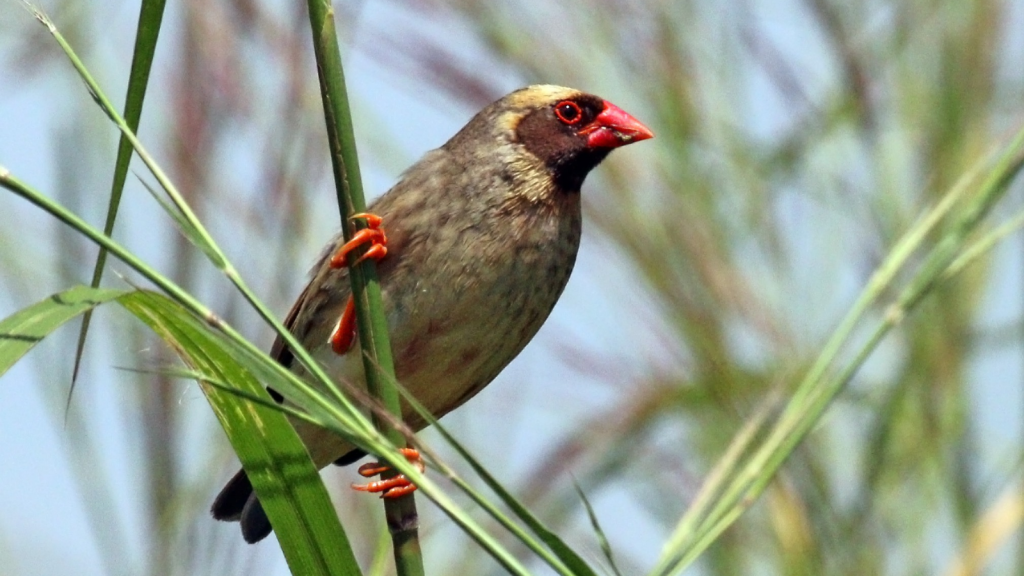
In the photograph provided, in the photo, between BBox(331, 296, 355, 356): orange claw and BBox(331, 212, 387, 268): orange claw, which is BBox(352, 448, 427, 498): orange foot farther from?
BBox(331, 212, 387, 268): orange claw

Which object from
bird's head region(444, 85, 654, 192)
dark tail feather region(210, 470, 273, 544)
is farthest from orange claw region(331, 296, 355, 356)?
bird's head region(444, 85, 654, 192)

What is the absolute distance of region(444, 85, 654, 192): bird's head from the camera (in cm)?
300

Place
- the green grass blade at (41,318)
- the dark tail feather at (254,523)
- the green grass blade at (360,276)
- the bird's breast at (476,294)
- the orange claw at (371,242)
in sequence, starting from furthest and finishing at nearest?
the dark tail feather at (254,523) < the bird's breast at (476,294) < the orange claw at (371,242) < the green grass blade at (360,276) < the green grass blade at (41,318)

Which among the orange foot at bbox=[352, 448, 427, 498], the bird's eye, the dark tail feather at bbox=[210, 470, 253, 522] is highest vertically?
the bird's eye

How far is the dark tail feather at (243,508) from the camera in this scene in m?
2.95

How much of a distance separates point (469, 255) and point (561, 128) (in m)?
0.55

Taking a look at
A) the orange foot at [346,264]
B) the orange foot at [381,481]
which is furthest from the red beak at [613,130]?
the orange foot at [381,481]

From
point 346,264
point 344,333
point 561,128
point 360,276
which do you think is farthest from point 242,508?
point 360,276

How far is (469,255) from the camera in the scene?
2.70 metres

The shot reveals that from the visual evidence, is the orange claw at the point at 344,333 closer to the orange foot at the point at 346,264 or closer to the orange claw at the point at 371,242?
the orange foot at the point at 346,264

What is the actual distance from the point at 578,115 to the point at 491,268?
58cm

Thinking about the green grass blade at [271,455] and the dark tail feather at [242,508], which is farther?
the dark tail feather at [242,508]

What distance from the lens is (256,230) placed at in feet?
8.45

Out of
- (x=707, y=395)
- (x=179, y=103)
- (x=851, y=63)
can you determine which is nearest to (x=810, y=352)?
(x=707, y=395)
